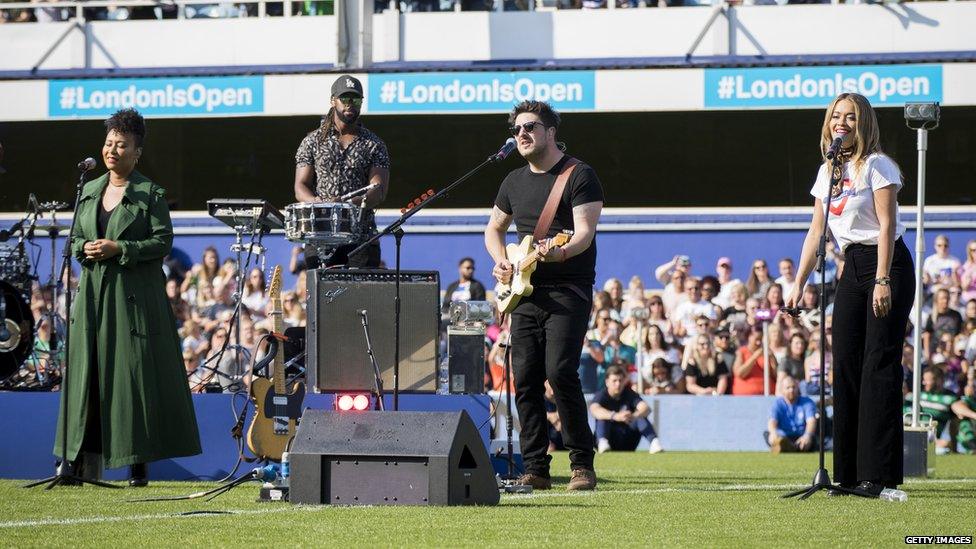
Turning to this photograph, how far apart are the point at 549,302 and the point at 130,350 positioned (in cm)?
233

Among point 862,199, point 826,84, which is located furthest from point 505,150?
point 826,84

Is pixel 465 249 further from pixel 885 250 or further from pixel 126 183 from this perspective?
pixel 885 250

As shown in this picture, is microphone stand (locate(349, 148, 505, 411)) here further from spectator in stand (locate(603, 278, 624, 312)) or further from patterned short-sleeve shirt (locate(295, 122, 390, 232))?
spectator in stand (locate(603, 278, 624, 312))

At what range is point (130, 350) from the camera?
8.75 m

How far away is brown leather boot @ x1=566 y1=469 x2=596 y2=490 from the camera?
340 inches

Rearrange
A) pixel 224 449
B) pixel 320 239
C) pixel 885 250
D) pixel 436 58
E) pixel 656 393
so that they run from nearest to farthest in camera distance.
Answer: pixel 885 250
pixel 320 239
pixel 224 449
pixel 656 393
pixel 436 58

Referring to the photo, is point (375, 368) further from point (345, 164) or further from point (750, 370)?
point (750, 370)

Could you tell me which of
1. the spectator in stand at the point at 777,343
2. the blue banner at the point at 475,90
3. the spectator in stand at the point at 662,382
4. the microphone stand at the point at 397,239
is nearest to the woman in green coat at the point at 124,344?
the microphone stand at the point at 397,239

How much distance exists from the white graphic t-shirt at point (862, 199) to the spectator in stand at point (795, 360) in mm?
8043

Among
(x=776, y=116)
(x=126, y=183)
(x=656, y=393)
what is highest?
(x=776, y=116)

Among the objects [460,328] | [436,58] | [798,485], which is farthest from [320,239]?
[436,58]

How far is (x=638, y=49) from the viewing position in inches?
827

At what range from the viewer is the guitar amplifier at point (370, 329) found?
9.10 meters

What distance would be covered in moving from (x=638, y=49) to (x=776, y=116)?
204 cm
